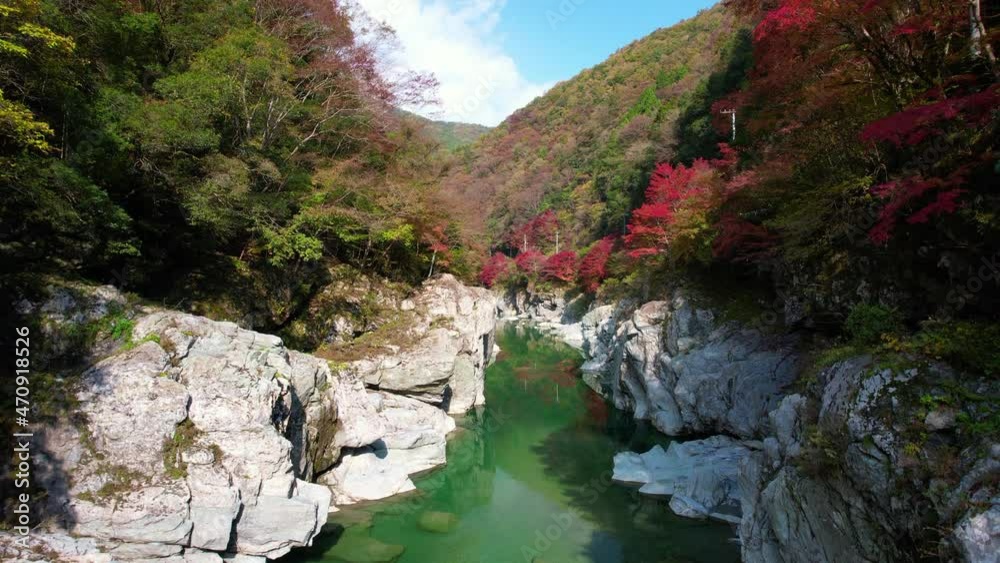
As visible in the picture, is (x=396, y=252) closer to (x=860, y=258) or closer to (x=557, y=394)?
(x=557, y=394)

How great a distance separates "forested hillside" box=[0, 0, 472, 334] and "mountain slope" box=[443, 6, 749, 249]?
826 cm

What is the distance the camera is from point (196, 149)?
39.1 ft

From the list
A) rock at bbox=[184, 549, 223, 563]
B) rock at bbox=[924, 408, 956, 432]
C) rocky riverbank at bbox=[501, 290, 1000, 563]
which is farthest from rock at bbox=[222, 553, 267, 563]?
rock at bbox=[924, 408, 956, 432]

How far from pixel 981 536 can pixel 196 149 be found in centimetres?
1460

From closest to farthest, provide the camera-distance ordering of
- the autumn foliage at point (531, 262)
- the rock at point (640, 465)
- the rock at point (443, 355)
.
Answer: the rock at point (640, 465) → the rock at point (443, 355) → the autumn foliage at point (531, 262)

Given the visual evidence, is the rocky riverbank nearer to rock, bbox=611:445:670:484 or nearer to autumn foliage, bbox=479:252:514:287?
rock, bbox=611:445:670:484

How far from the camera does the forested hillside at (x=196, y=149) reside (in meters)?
9.17

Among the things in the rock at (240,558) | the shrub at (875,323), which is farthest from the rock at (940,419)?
the rock at (240,558)

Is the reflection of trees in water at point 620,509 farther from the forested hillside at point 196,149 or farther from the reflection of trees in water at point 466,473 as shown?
the forested hillside at point 196,149

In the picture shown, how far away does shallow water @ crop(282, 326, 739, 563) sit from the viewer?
37.1ft

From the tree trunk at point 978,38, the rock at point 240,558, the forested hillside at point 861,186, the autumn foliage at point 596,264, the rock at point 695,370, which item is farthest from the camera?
the autumn foliage at point 596,264

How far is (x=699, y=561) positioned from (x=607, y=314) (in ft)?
79.5

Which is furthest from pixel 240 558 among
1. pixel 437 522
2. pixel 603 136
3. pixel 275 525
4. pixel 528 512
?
pixel 603 136

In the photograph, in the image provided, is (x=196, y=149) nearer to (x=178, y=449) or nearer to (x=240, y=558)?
(x=178, y=449)
